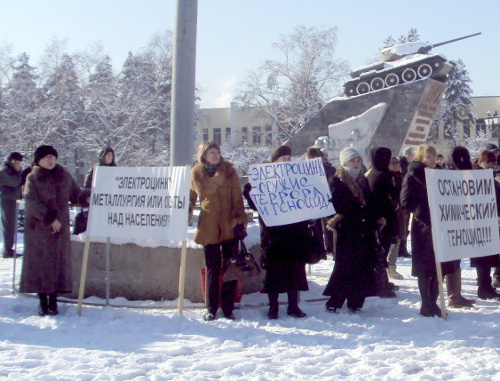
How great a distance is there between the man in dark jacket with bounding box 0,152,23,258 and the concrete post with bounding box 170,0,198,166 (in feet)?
12.3

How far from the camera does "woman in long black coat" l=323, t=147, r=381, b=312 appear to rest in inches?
248

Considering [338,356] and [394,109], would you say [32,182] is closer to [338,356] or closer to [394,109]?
[338,356]

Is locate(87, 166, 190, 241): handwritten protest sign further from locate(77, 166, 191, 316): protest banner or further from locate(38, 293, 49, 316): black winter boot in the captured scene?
locate(38, 293, 49, 316): black winter boot

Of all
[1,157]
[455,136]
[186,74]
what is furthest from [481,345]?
[455,136]

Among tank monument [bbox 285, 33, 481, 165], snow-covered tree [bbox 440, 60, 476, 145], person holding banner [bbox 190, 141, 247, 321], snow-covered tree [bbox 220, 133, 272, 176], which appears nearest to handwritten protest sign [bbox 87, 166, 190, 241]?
person holding banner [bbox 190, 141, 247, 321]

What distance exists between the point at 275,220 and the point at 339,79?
32195 millimetres

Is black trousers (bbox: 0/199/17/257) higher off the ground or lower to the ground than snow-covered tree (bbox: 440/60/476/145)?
lower

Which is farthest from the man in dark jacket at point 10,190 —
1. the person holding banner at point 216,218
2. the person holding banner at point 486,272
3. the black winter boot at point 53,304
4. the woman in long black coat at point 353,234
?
the person holding banner at point 486,272

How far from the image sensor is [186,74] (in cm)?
834

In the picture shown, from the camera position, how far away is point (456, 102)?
166ft

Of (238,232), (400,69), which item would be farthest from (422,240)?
(400,69)

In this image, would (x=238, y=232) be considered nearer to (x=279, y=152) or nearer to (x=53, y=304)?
(x=279, y=152)

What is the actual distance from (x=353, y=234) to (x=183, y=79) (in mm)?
3403

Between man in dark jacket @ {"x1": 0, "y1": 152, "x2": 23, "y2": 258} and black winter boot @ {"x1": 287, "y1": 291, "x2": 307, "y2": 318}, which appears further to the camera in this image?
man in dark jacket @ {"x1": 0, "y1": 152, "x2": 23, "y2": 258}
